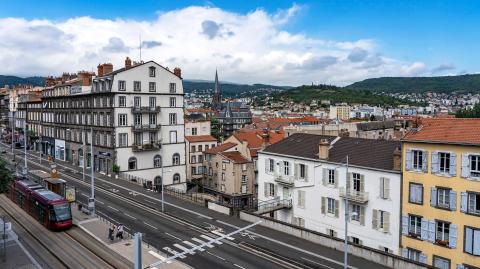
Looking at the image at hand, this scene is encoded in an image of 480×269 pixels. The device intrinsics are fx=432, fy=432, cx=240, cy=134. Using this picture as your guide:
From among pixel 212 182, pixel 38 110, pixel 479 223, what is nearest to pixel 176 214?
pixel 479 223

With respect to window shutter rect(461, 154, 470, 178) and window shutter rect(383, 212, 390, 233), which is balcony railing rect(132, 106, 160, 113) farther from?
window shutter rect(461, 154, 470, 178)

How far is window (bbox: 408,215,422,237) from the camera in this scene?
36812 mm

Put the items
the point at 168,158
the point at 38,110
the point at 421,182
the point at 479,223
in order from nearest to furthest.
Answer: the point at 479,223 < the point at 421,182 < the point at 168,158 < the point at 38,110

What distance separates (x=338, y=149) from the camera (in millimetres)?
46312

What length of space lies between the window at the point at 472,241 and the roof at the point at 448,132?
6.73 m

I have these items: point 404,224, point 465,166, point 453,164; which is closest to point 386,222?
point 404,224

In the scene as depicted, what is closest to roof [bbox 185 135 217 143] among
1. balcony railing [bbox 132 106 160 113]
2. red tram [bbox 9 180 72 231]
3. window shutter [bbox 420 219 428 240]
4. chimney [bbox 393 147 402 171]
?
balcony railing [bbox 132 106 160 113]

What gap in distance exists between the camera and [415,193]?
37062 millimetres

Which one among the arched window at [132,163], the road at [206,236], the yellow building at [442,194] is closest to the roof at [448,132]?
the yellow building at [442,194]

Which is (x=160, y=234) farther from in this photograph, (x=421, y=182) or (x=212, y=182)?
(x=212, y=182)

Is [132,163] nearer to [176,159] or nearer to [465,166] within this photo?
[176,159]

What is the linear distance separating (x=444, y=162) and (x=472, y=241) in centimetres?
640

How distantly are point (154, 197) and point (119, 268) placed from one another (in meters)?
Result: 25.2

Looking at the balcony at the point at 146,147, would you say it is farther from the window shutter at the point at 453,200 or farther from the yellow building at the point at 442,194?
the window shutter at the point at 453,200
